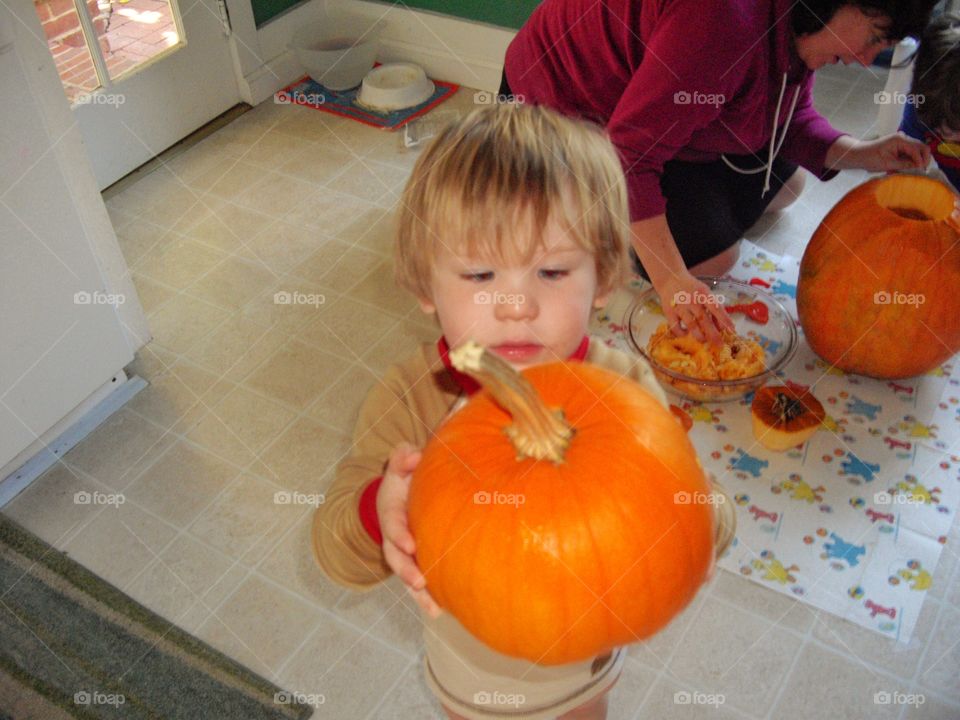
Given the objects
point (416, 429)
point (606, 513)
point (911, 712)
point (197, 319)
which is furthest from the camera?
point (197, 319)

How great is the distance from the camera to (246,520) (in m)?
1.33

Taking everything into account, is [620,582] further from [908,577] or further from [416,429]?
[908,577]

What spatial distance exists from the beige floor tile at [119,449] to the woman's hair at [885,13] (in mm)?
1141

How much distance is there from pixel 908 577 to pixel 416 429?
74 cm

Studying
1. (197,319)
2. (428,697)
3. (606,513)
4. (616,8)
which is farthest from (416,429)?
(197,319)

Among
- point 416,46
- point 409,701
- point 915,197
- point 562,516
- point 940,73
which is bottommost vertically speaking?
point 409,701

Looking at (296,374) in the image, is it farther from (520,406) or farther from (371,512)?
(520,406)

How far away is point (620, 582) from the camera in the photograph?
2.10ft

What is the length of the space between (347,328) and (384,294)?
109 millimetres

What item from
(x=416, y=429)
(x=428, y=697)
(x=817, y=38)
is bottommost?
(x=428, y=697)

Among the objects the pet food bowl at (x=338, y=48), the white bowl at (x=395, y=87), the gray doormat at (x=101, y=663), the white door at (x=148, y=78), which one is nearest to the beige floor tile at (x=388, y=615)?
the gray doormat at (x=101, y=663)

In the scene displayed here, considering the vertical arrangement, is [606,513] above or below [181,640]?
above

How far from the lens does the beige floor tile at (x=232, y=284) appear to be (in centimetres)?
172

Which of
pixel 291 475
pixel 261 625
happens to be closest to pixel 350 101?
pixel 291 475
